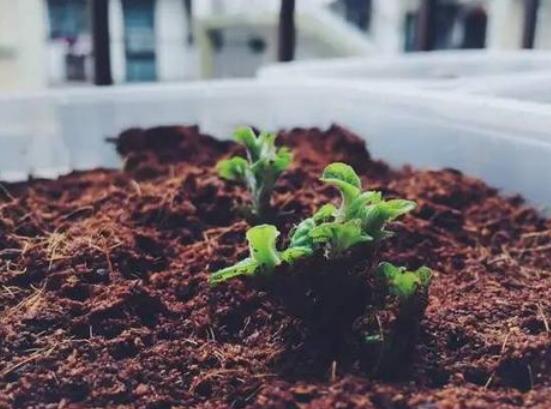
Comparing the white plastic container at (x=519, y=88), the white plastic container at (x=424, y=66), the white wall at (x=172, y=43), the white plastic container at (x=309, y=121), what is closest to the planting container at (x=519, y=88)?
the white plastic container at (x=519, y=88)

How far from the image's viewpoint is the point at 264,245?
0.55 metres

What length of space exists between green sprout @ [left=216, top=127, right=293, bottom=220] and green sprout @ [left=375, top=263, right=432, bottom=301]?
0.80ft

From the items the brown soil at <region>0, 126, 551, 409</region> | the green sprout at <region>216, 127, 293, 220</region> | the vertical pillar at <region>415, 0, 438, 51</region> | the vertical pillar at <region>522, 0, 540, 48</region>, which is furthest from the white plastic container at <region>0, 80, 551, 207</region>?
the vertical pillar at <region>522, 0, 540, 48</region>

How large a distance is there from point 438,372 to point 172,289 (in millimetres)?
267

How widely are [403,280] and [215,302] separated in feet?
0.62

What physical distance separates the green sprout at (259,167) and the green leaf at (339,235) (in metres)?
0.22

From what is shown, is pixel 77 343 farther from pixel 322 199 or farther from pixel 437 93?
pixel 437 93

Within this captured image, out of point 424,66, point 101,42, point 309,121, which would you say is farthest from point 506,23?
point 101,42

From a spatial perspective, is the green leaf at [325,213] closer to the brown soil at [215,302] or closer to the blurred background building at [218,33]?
Result: the brown soil at [215,302]

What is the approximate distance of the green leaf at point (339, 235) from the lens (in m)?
0.54

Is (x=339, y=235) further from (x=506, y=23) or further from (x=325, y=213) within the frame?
(x=506, y=23)

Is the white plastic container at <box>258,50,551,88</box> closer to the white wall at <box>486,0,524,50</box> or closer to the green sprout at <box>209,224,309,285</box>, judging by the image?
the green sprout at <box>209,224,309,285</box>

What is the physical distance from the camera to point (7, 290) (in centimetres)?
65

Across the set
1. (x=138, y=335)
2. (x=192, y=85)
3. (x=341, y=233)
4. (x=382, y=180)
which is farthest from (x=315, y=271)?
(x=192, y=85)
